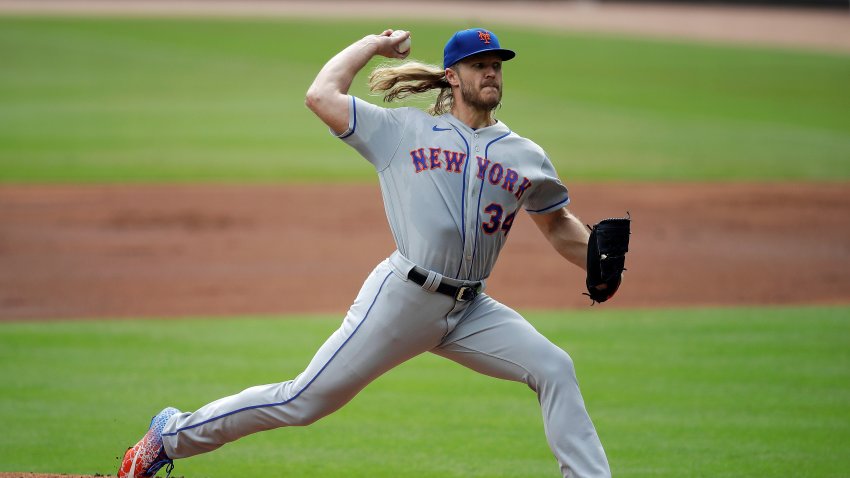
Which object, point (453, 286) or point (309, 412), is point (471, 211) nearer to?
point (453, 286)

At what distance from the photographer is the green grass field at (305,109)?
17703 millimetres

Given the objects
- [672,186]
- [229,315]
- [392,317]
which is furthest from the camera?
[672,186]

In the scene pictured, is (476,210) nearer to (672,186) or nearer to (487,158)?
(487,158)

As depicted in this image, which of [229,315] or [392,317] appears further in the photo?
[229,315]

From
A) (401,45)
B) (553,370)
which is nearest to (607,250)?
(553,370)

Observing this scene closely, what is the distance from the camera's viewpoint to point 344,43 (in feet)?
100

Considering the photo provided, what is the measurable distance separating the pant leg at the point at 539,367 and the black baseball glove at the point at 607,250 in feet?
1.29

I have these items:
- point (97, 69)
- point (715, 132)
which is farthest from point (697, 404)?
point (97, 69)

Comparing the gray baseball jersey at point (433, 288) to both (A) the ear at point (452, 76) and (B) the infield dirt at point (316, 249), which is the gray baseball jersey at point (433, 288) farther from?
(B) the infield dirt at point (316, 249)

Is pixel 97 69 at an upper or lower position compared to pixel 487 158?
lower

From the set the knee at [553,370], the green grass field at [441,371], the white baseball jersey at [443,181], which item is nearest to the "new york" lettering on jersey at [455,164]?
the white baseball jersey at [443,181]

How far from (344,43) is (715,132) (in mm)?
12635

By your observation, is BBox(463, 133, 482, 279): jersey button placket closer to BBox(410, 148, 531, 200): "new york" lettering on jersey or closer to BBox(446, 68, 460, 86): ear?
BBox(410, 148, 531, 200): "new york" lettering on jersey

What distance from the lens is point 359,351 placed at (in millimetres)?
4652
